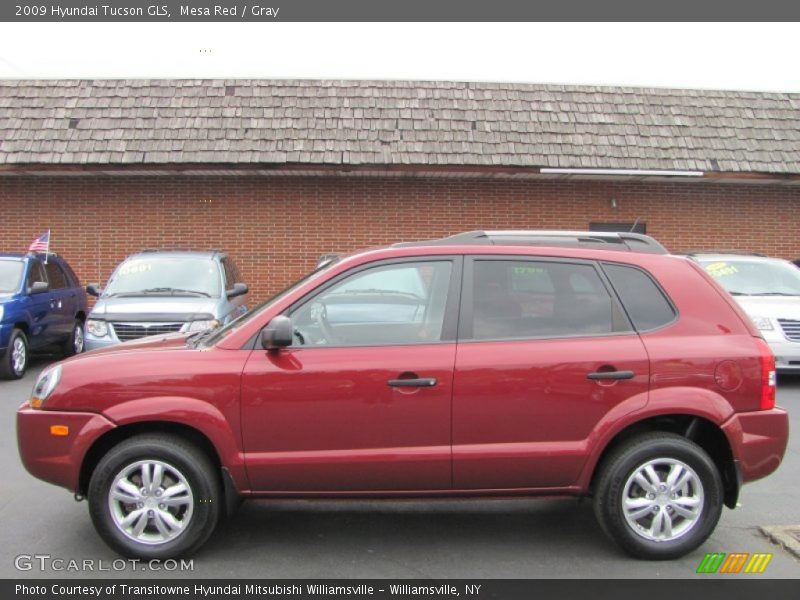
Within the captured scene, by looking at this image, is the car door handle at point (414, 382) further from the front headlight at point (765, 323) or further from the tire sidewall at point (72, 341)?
the tire sidewall at point (72, 341)

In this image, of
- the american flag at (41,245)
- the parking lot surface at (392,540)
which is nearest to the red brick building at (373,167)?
the american flag at (41,245)

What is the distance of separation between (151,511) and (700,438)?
10.3ft

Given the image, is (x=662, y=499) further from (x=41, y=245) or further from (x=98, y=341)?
(x=41, y=245)

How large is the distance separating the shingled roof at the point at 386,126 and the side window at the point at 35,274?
2.43 metres

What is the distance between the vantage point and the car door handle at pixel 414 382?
4.03 metres

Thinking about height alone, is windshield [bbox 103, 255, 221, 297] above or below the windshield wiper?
above

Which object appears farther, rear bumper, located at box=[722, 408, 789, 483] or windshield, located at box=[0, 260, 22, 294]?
windshield, located at box=[0, 260, 22, 294]

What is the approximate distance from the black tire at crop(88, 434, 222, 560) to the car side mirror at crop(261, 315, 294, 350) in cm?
76

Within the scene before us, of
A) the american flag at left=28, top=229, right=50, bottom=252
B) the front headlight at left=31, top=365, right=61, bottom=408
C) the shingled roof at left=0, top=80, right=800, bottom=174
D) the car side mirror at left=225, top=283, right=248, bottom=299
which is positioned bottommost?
the front headlight at left=31, top=365, right=61, bottom=408

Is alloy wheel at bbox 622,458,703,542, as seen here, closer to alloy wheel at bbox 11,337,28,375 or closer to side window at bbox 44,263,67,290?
alloy wheel at bbox 11,337,28,375

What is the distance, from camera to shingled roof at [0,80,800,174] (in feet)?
41.1

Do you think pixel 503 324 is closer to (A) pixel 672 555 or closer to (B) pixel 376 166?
(A) pixel 672 555

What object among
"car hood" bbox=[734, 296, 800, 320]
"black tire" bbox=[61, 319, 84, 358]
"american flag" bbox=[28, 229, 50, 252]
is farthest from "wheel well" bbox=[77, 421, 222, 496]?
"american flag" bbox=[28, 229, 50, 252]
